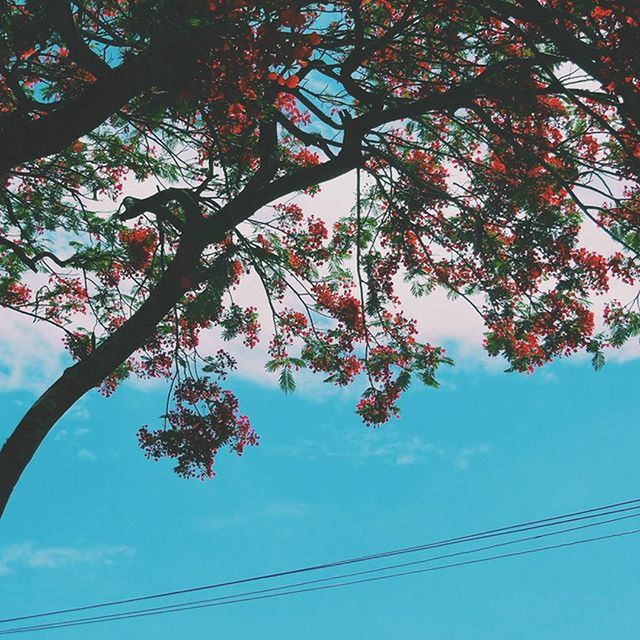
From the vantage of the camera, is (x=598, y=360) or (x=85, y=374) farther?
(x=598, y=360)

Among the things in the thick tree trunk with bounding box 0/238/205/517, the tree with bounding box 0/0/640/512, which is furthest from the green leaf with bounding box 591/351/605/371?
the thick tree trunk with bounding box 0/238/205/517

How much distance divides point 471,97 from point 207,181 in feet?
9.02

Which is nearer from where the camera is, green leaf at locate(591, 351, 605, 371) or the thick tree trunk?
the thick tree trunk

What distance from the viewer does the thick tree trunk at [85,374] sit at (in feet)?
17.6

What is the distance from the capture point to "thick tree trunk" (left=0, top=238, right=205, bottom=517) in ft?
17.6

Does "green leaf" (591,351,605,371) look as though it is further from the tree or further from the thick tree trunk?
the thick tree trunk

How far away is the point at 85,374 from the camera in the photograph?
230 inches

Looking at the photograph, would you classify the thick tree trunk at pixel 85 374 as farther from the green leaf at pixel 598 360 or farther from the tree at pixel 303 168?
the green leaf at pixel 598 360

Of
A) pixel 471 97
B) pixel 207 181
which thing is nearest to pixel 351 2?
pixel 471 97

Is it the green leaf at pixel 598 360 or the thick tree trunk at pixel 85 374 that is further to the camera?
the green leaf at pixel 598 360

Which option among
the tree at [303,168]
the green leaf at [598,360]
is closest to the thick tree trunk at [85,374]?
the tree at [303,168]

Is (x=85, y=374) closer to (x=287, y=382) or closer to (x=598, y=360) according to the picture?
(x=287, y=382)

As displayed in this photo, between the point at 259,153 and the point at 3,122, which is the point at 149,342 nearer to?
the point at 259,153

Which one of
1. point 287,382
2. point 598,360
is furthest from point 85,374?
point 598,360
